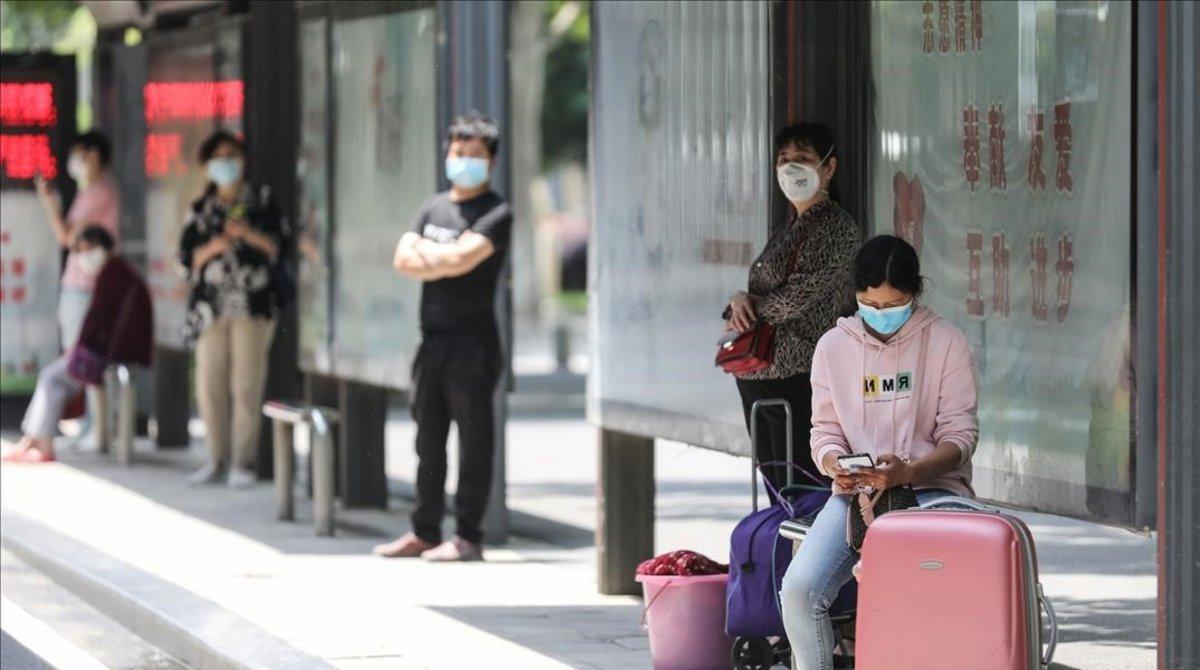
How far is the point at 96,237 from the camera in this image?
16.1m

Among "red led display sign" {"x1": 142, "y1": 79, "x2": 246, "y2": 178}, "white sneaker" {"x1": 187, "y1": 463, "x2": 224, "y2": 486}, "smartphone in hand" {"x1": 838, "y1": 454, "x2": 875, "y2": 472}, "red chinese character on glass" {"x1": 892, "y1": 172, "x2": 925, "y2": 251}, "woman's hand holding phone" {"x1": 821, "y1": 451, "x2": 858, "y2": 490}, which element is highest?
"red led display sign" {"x1": 142, "y1": 79, "x2": 246, "y2": 178}

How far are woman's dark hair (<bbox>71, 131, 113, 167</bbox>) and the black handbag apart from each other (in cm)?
1041

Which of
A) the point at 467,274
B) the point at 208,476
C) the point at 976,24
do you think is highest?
the point at 976,24

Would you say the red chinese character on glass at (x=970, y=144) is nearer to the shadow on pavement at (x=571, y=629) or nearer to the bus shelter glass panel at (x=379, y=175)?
the shadow on pavement at (x=571, y=629)

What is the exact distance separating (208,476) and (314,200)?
5.59 feet

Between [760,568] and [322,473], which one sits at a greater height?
[760,568]

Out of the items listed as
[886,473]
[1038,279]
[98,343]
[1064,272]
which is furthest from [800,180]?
[98,343]

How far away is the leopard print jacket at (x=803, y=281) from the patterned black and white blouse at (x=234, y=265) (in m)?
6.26

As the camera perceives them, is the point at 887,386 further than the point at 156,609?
No

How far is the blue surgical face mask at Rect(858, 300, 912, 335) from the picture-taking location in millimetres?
6969

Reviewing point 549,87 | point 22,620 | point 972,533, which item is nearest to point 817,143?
point 972,533

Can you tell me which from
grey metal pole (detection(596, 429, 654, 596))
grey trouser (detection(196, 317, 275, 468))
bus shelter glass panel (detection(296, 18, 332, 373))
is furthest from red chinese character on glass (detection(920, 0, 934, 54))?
grey trouser (detection(196, 317, 275, 468))

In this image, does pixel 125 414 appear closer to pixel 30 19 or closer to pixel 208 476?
pixel 208 476

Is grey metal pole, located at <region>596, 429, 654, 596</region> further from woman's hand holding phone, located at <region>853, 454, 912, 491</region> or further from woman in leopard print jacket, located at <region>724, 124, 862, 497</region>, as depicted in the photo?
woman's hand holding phone, located at <region>853, 454, 912, 491</region>
